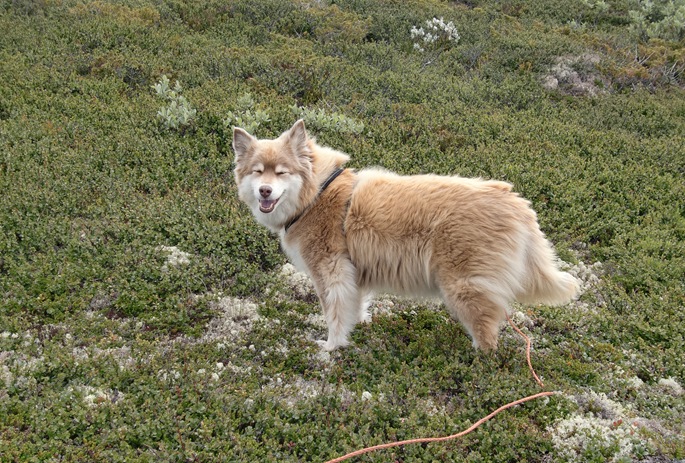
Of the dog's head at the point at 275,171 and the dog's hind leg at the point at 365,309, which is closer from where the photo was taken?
the dog's head at the point at 275,171

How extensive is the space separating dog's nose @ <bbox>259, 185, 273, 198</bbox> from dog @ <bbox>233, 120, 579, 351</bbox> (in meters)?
0.01

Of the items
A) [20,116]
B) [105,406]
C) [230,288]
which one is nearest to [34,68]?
[20,116]

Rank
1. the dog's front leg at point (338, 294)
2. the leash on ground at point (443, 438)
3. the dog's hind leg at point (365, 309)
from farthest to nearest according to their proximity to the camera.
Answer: the dog's hind leg at point (365, 309), the dog's front leg at point (338, 294), the leash on ground at point (443, 438)

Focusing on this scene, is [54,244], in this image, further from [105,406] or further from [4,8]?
[4,8]

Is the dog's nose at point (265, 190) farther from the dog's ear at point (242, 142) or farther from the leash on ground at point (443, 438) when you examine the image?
the leash on ground at point (443, 438)

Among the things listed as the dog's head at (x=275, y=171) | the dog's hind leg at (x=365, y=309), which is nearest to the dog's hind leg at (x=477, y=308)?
the dog's hind leg at (x=365, y=309)

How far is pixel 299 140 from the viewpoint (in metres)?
6.02

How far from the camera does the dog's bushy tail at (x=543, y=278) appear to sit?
5453 mm

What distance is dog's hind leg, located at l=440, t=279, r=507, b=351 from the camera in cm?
516

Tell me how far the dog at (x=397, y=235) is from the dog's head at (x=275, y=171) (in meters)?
0.01

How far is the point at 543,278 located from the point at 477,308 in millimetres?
873

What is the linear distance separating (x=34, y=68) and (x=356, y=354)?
10.8 m

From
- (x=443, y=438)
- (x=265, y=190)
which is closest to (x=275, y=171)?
(x=265, y=190)

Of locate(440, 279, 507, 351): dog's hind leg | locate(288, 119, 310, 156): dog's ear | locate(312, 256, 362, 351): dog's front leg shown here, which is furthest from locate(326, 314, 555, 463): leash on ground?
locate(288, 119, 310, 156): dog's ear
